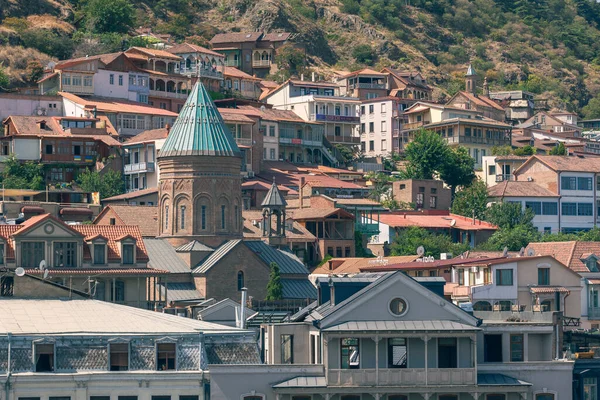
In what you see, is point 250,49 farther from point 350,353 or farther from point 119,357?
point 119,357

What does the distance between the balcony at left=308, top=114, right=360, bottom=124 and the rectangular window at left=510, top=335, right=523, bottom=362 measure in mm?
98006

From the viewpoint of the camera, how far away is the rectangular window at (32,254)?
8812cm

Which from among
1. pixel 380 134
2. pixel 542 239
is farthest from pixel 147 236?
pixel 380 134

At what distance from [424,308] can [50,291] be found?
46.1 feet

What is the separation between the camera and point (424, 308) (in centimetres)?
6538

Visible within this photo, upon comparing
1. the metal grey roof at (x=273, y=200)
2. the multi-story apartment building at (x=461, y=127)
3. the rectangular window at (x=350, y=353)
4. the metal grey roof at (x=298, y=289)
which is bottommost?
the metal grey roof at (x=298, y=289)

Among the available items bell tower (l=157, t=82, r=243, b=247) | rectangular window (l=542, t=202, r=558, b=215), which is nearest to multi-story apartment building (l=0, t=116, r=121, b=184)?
bell tower (l=157, t=82, r=243, b=247)

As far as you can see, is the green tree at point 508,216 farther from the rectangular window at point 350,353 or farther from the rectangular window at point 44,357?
the rectangular window at point 44,357

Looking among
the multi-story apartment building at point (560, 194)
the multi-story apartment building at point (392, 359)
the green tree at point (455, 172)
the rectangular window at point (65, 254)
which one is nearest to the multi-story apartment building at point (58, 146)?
the green tree at point (455, 172)

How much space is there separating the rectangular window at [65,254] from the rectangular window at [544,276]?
82.6 feet

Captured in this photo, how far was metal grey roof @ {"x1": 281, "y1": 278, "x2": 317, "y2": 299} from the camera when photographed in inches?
4149

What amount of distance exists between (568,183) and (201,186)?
43.8 m

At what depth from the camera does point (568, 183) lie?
144 metres

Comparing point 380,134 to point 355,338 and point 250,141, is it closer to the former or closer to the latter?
point 250,141
